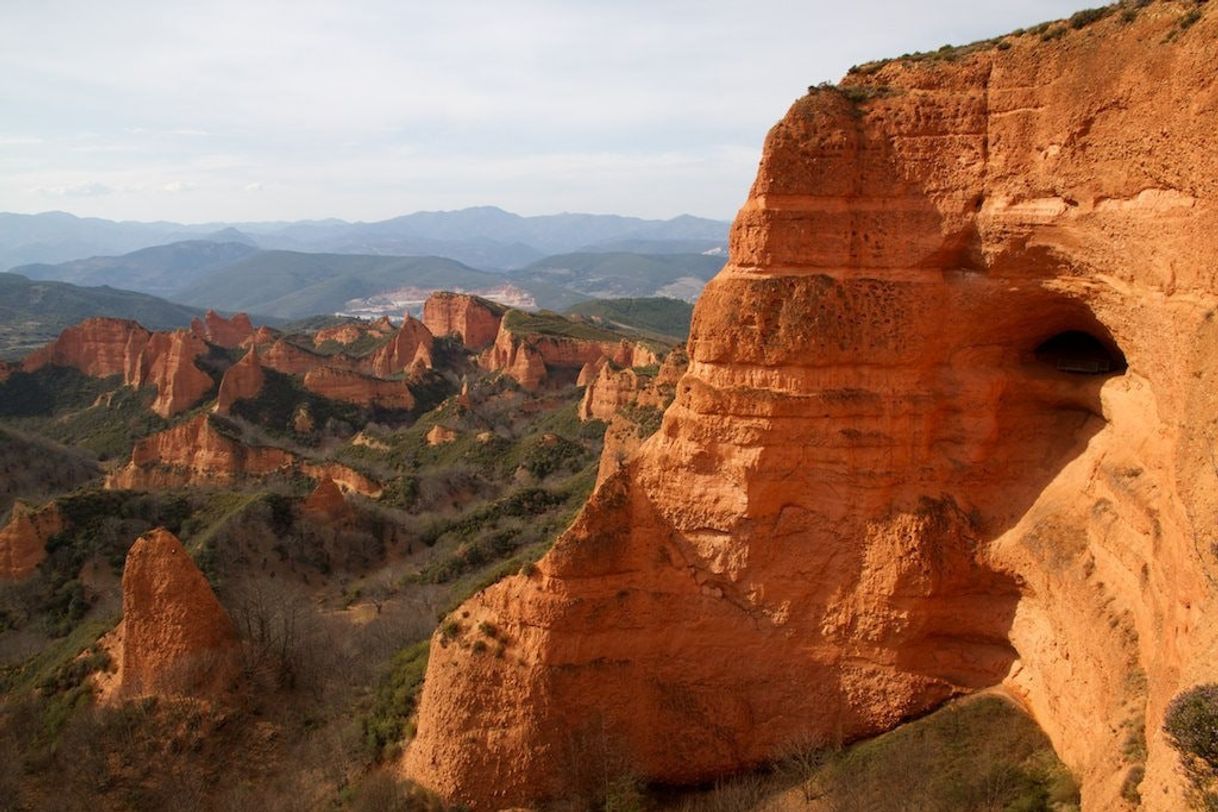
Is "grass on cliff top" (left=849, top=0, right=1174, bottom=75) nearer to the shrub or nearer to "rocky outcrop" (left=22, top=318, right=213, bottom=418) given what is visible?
the shrub

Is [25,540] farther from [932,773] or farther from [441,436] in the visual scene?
[932,773]

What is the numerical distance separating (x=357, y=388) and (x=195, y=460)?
17771 millimetres

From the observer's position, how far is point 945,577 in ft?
49.1

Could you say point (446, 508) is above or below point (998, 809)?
below

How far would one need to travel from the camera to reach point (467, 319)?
91312mm

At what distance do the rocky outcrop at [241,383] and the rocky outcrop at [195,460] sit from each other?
27.0 feet

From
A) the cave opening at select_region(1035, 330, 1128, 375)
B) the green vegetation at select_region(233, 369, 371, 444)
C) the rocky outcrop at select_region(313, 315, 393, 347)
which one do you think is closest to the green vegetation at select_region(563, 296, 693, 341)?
the rocky outcrop at select_region(313, 315, 393, 347)

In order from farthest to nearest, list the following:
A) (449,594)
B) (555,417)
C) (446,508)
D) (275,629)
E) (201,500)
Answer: (555,417) < (446,508) < (201,500) < (449,594) < (275,629)

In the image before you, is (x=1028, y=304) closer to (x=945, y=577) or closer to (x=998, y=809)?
(x=945, y=577)

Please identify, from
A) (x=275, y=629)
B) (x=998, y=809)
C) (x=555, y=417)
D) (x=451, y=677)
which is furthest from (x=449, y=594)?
(x=555, y=417)

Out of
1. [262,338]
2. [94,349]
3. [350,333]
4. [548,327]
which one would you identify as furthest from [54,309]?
[548,327]

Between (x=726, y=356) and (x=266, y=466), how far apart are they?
4104cm

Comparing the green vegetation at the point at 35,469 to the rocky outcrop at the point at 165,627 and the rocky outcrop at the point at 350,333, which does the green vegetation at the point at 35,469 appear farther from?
the rocky outcrop at the point at 350,333

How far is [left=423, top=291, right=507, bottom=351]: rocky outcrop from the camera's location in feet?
299
